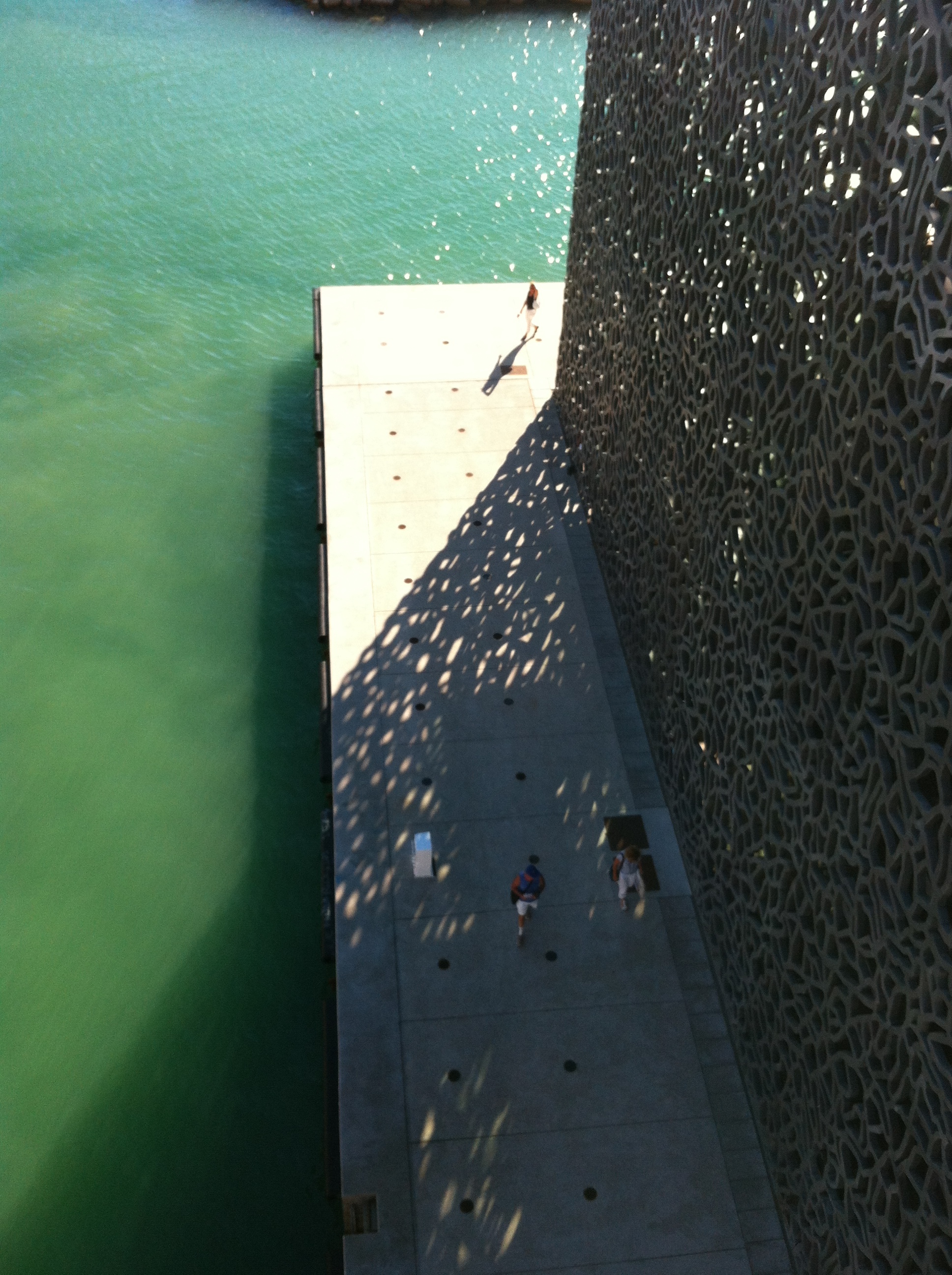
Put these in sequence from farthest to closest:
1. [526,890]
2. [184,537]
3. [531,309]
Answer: [531,309] < [184,537] < [526,890]

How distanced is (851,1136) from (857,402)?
249 inches

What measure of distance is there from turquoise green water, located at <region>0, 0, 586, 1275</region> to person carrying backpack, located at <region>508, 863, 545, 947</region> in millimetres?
2726

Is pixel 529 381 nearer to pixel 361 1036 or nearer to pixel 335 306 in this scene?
pixel 335 306

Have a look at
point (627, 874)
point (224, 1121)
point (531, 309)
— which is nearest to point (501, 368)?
point (531, 309)

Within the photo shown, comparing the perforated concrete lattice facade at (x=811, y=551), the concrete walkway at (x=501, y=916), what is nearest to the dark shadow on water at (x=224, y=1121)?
the concrete walkway at (x=501, y=916)

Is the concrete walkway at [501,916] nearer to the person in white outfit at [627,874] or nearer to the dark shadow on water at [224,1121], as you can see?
the person in white outfit at [627,874]

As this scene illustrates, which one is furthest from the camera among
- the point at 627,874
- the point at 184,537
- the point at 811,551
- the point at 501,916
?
the point at 184,537

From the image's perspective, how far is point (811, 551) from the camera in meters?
10.3

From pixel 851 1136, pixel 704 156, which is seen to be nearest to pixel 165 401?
pixel 704 156

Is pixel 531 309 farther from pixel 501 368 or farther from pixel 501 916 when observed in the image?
pixel 501 916

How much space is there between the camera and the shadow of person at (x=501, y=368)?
72.7 feet

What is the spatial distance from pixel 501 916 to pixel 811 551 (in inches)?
240

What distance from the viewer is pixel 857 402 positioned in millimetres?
9266

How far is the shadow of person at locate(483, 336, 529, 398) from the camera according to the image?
22.2 m
